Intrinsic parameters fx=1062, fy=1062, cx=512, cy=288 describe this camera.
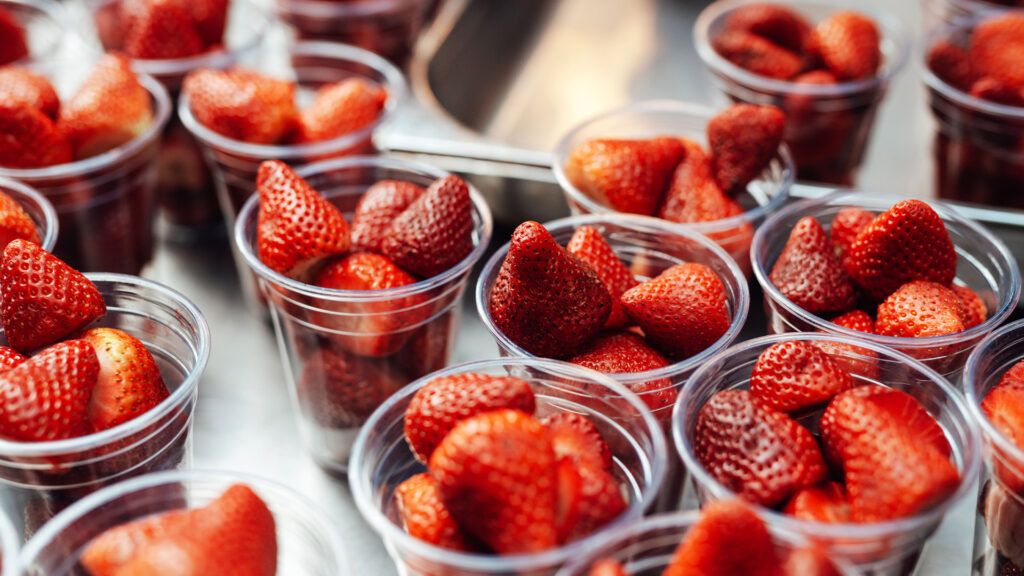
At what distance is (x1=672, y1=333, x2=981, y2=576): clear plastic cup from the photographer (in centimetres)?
86

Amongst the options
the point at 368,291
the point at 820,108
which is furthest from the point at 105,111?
the point at 820,108

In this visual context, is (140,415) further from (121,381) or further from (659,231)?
(659,231)

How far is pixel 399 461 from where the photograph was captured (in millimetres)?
994

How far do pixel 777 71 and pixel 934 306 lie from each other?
69 centimetres

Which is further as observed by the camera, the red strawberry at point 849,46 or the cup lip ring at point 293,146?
the red strawberry at point 849,46

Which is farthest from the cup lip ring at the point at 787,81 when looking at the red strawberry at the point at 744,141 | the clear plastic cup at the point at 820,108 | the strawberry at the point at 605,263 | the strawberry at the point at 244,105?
the strawberry at the point at 244,105

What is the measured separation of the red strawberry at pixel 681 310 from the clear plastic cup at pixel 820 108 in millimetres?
616

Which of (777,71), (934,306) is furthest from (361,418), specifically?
(777,71)

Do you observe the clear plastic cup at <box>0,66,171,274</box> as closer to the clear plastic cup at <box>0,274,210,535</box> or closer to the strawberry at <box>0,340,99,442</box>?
the clear plastic cup at <box>0,274,210,535</box>

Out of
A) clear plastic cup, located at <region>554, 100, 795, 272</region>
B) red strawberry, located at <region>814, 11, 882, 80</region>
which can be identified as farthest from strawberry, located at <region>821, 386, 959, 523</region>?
red strawberry, located at <region>814, 11, 882, 80</region>

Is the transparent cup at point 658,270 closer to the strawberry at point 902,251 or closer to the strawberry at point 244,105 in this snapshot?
the strawberry at point 902,251

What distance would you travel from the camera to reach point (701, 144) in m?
1.61

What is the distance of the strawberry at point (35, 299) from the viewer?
1091mm

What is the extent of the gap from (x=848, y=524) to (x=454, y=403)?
0.35 metres
